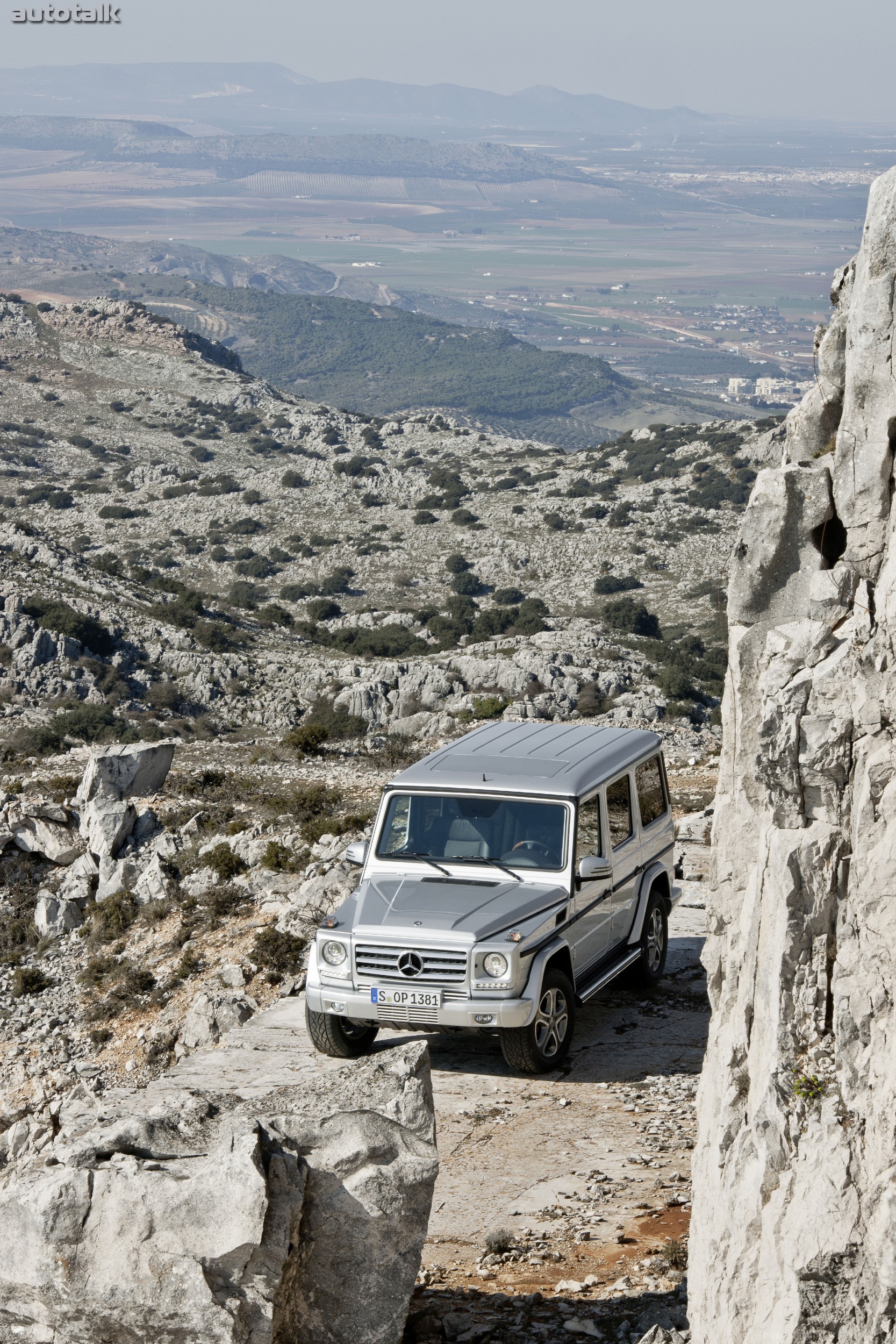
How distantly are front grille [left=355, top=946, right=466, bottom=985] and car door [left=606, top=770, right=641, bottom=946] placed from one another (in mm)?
2071

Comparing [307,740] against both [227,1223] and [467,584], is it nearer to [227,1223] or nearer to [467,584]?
[227,1223]

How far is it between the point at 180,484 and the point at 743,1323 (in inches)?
2724

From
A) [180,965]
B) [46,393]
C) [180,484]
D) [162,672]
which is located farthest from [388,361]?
[180,965]

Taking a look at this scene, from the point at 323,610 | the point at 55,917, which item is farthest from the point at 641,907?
the point at 323,610

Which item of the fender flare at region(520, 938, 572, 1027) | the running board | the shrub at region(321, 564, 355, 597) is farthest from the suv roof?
the shrub at region(321, 564, 355, 597)

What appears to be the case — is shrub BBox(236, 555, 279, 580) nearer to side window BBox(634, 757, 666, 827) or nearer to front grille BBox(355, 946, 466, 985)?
side window BBox(634, 757, 666, 827)

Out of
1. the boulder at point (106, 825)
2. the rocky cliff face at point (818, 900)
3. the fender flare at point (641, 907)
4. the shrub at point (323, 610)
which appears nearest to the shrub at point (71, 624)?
the shrub at point (323, 610)

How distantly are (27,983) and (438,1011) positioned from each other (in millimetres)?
8746

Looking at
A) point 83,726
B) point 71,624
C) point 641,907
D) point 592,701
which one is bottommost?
point 83,726

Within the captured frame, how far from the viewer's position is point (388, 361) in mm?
199125

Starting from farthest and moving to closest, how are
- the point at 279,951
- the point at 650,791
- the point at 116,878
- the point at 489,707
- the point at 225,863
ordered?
1. the point at 489,707
2. the point at 116,878
3. the point at 225,863
4. the point at 279,951
5. the point at 650,791

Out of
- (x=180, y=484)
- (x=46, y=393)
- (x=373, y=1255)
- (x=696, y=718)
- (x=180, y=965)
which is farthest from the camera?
(x=46, y=393)

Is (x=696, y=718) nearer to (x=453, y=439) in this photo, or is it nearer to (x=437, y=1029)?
(x=437, y=1029)

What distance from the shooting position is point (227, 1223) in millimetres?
4934
